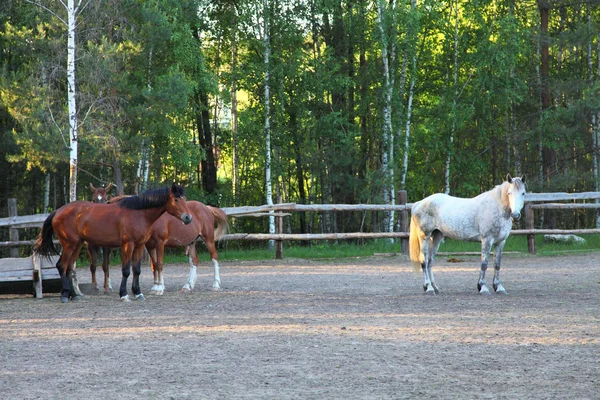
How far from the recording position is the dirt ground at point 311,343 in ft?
18.5

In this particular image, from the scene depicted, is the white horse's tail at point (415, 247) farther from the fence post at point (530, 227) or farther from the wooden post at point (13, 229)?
the wooden post at point (13, 229)

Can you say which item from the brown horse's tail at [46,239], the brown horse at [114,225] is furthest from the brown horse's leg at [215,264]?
the brown horse's tail at [46,239]

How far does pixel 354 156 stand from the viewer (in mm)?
25469

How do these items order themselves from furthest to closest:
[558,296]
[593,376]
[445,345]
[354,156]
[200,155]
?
[354,156] → [200,155] → [558,296] → [445,345] → [593,376]

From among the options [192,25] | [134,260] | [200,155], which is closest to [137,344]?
[134,260]

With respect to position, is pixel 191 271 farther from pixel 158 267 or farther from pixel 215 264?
pixel 158 267

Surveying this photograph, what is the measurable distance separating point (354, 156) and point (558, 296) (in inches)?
582

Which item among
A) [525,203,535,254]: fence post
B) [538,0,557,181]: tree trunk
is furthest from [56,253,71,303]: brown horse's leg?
[538,0,557,181]: tree trunk

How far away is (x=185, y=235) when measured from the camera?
1243 cm

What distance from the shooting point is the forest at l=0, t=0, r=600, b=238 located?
20.2 m

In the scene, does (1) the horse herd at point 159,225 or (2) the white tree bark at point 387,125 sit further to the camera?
(2) the white tree bark at point 387,125

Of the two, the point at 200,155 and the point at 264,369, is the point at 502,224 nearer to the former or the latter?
the point at 264,369

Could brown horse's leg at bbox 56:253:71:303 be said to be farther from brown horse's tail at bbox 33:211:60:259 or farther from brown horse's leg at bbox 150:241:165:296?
brown horse's leg at bbox 150:241:165:296

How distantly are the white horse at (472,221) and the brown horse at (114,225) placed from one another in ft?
11.8
